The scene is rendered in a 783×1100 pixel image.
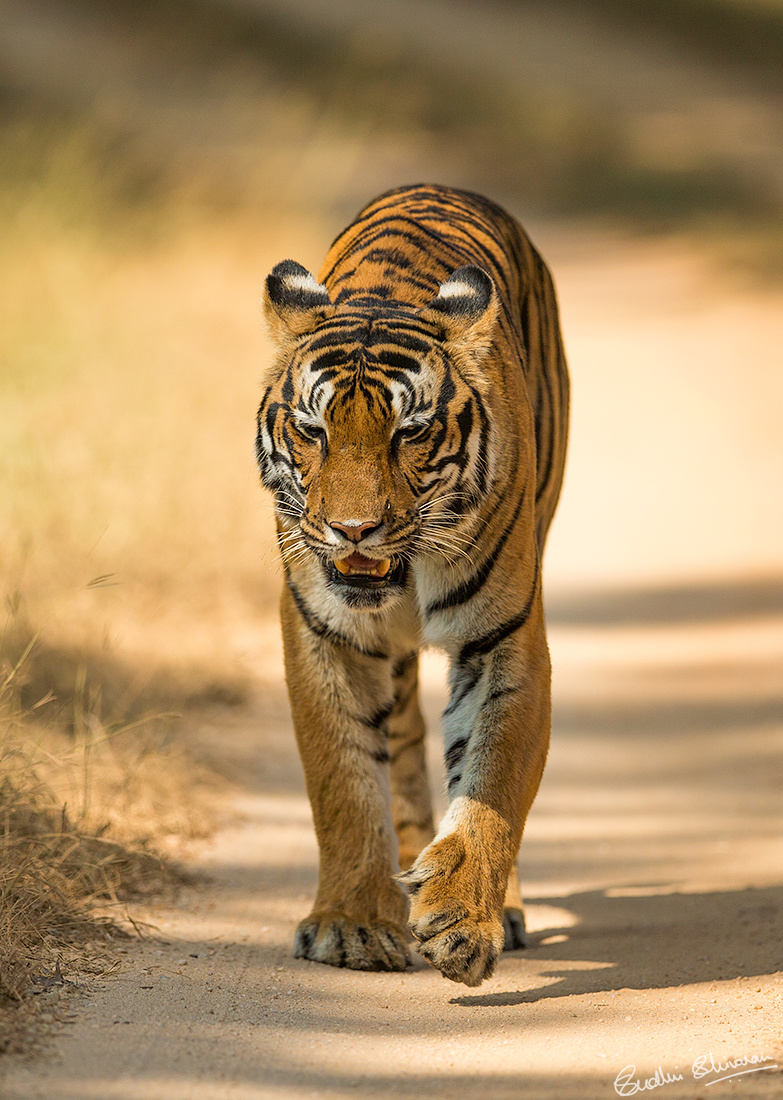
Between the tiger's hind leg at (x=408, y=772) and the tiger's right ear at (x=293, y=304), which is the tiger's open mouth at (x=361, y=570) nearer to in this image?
the tiger's right ear at (x=293, y=304)

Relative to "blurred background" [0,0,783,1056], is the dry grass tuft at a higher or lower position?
lower

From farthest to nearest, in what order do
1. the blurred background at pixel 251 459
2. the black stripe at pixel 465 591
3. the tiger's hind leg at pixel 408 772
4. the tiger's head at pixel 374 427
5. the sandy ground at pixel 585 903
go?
the blurred background at pixel 251 459 → the tiger's hind leg at pixel 408 772 → the black stripe at pixel 465 591 → the tiger's head at pixel 374 427 → the sandy ground at pixel 585 903

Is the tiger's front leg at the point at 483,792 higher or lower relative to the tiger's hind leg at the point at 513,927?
A: higher

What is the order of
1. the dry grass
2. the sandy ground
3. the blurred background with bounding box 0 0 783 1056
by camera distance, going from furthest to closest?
the blurred background with bounding box 0 0 783 1056, the dry grass, the sandy ground

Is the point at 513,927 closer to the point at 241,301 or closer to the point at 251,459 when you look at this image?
the point at 251,459

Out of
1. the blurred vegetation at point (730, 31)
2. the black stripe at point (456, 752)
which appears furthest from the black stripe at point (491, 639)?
the blurred vegetation at point (730, 31)

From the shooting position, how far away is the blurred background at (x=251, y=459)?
16.9ft

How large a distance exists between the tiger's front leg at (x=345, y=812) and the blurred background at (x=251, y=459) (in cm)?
49

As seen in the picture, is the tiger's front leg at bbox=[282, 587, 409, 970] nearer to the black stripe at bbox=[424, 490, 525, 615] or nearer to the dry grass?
the black stripe at bbox=[424, 490, 525, 615]

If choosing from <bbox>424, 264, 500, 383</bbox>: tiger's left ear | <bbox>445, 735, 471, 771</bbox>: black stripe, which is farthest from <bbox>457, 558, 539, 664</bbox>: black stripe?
<bbox>424, 264, 500, 383</bbox>: tiger's left ear

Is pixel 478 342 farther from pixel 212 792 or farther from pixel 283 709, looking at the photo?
pixel 283 709

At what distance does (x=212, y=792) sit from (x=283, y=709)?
1046mm

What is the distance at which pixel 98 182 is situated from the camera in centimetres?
1163

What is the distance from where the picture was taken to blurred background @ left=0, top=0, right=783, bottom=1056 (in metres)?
5.14
